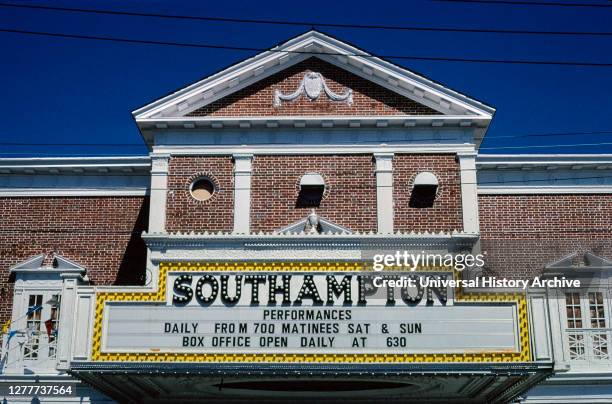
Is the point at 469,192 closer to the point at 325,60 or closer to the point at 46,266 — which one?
the point at 325,60

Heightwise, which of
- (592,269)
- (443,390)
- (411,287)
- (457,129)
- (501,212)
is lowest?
(443,390)

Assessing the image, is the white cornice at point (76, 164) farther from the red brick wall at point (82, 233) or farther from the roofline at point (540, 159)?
the roofline at point (540, 159)

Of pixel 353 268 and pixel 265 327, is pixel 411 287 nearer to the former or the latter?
pixel 353 268

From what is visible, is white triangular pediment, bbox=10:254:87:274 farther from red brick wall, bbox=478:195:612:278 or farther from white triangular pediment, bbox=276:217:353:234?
red brick wall, bbox=478:195:612:278

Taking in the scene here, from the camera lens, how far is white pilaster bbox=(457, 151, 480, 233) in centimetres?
2314

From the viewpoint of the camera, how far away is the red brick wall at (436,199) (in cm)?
2336

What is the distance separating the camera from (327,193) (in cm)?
2381

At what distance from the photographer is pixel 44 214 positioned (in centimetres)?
2534

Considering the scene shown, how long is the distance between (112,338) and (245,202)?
6.72m

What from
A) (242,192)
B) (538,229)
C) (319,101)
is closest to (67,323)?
(242,192)

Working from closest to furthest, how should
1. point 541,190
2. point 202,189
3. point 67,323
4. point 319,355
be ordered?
point 319,355, point 67,323, point 202,189, point 541,190

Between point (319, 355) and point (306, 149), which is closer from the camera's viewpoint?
point (319, 355)

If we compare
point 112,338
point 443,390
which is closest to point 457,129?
point 443,390

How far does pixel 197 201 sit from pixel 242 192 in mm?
1221
